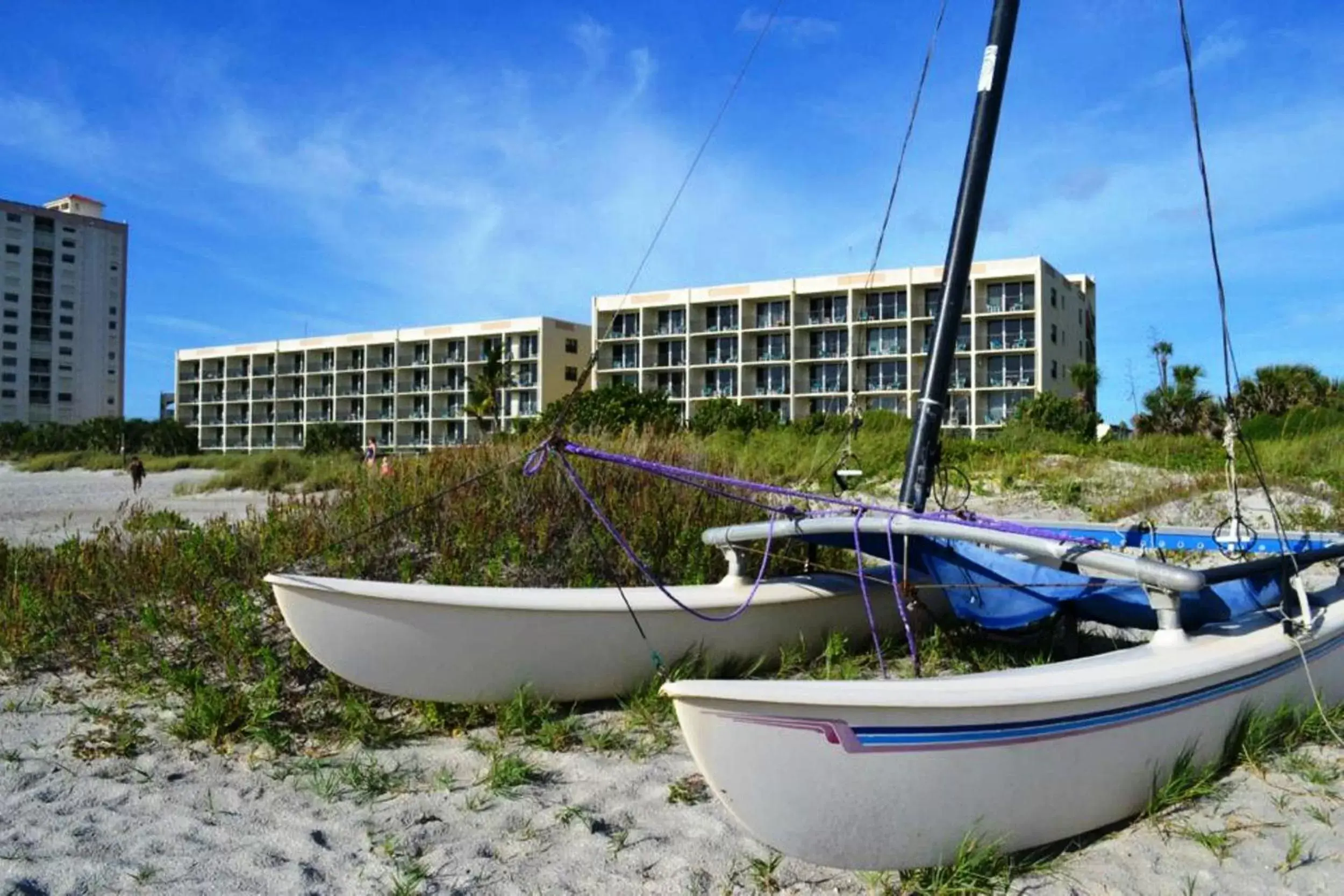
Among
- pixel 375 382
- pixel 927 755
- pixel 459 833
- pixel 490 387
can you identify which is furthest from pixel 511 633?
pixel 375 382

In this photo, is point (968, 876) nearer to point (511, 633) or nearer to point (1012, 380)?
point (511, 633)

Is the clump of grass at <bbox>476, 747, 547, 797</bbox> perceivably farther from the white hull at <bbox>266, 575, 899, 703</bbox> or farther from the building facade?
the building facade

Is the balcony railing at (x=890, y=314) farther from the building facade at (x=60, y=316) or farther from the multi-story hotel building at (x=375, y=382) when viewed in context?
the building facade at (x=60, y=316)

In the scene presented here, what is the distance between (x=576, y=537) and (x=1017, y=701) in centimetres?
411

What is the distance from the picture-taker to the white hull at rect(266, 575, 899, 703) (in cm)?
412

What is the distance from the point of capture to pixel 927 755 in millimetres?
2727

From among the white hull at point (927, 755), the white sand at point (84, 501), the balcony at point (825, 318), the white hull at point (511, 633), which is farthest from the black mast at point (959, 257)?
the balcony at point (825, 318)

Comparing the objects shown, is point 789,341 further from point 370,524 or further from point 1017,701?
point 1017,701

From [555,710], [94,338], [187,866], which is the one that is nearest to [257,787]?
[187,866]

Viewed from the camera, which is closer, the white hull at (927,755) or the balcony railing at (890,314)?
the white hull at (927,755)

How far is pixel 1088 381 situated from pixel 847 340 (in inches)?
516

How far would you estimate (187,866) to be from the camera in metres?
3.07

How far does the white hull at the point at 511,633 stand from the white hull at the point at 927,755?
5.86ft

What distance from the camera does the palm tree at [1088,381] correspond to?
51.0m
